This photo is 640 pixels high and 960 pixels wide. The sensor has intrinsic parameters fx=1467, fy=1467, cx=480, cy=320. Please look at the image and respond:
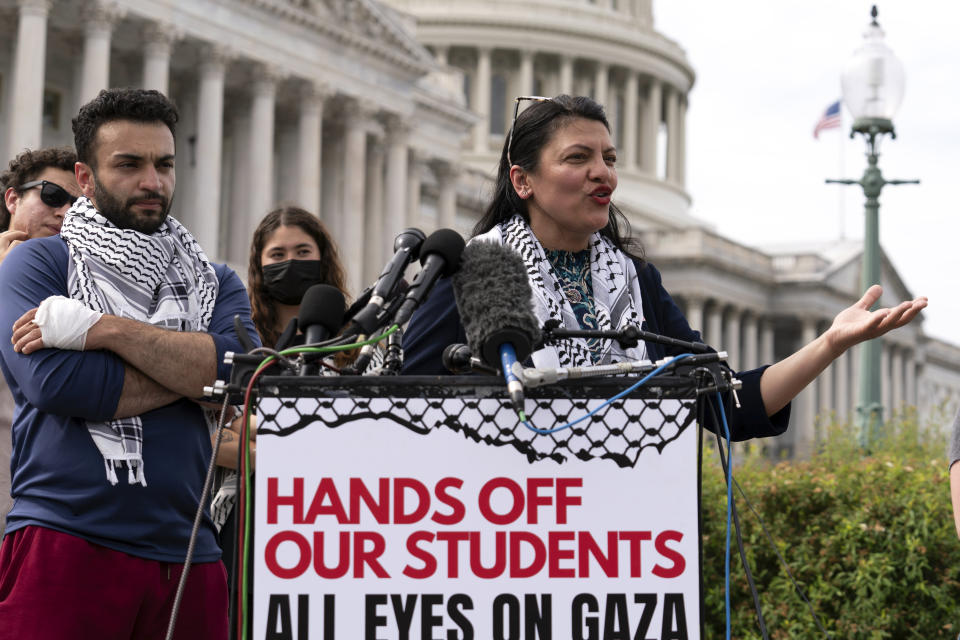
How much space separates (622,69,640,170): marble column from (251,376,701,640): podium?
7671 centimetres

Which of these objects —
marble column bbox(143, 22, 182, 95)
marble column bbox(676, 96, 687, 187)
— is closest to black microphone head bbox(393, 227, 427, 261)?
marble column bbox(143, 22, 182, 95)

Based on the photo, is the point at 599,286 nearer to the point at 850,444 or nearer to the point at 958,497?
the point at 958,497

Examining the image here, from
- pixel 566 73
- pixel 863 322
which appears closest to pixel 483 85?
pixel 566 73

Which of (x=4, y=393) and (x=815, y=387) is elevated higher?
(x=815, y=387)

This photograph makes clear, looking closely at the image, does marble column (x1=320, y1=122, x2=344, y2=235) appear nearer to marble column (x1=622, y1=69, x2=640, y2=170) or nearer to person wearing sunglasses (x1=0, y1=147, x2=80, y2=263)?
person wearing sunglasses (x1=0, y1=147, x2=80, y2=263)

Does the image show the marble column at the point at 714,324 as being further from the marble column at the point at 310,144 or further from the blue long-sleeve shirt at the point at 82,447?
the blue long-sleeve shirt at the point at 82,447

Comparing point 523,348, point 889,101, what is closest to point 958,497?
point 523,348

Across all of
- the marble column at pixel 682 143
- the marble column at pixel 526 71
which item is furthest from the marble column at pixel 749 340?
the marble column at pixel 526 71

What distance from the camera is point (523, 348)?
300cm

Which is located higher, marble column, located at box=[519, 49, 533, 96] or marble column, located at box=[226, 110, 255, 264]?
marble column, located at box=[519, 49, 533, 96]

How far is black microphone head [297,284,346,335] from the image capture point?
3062 mm

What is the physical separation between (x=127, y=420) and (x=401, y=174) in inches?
1484

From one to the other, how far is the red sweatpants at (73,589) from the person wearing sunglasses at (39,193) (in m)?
1.78

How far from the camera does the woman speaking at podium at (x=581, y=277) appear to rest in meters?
3.65
